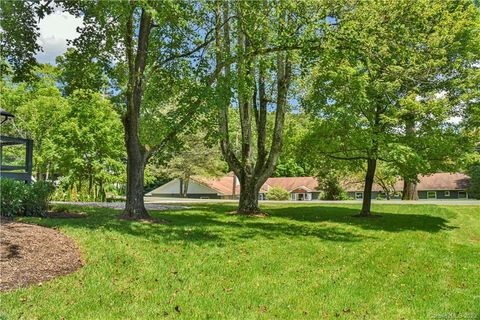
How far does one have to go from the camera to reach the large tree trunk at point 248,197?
17969 millimetres

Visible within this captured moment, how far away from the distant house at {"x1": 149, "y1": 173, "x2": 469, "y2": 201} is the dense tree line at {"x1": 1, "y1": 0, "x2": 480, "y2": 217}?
1532 inches

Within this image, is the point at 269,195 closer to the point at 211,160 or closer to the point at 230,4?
the point at 211,160

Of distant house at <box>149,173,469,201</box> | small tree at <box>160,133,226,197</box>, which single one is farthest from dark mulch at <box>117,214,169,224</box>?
distant house at <box>149,173,469,201</box>

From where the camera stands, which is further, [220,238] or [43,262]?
[220,238]

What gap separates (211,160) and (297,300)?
125 feet

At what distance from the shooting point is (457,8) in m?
16.3

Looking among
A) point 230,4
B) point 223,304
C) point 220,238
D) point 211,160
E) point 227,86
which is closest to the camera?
point 223,304

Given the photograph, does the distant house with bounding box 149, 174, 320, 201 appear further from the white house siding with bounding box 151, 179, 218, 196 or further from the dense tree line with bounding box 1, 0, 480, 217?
the dense tree line with bounding box 1, 0, 480, 217

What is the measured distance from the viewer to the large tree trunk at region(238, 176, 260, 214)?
59.0ft

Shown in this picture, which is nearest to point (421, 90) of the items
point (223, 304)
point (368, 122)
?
point (368, 122)

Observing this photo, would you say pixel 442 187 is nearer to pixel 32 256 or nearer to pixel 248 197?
pixel 248 197

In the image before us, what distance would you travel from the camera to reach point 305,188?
6341 centimetres

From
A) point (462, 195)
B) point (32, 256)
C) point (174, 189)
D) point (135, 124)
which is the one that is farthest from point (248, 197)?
point (462, 195)

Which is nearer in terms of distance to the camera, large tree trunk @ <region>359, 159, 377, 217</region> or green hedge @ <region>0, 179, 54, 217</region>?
green hedge @ <region>0, 179, 54, 217</region>
